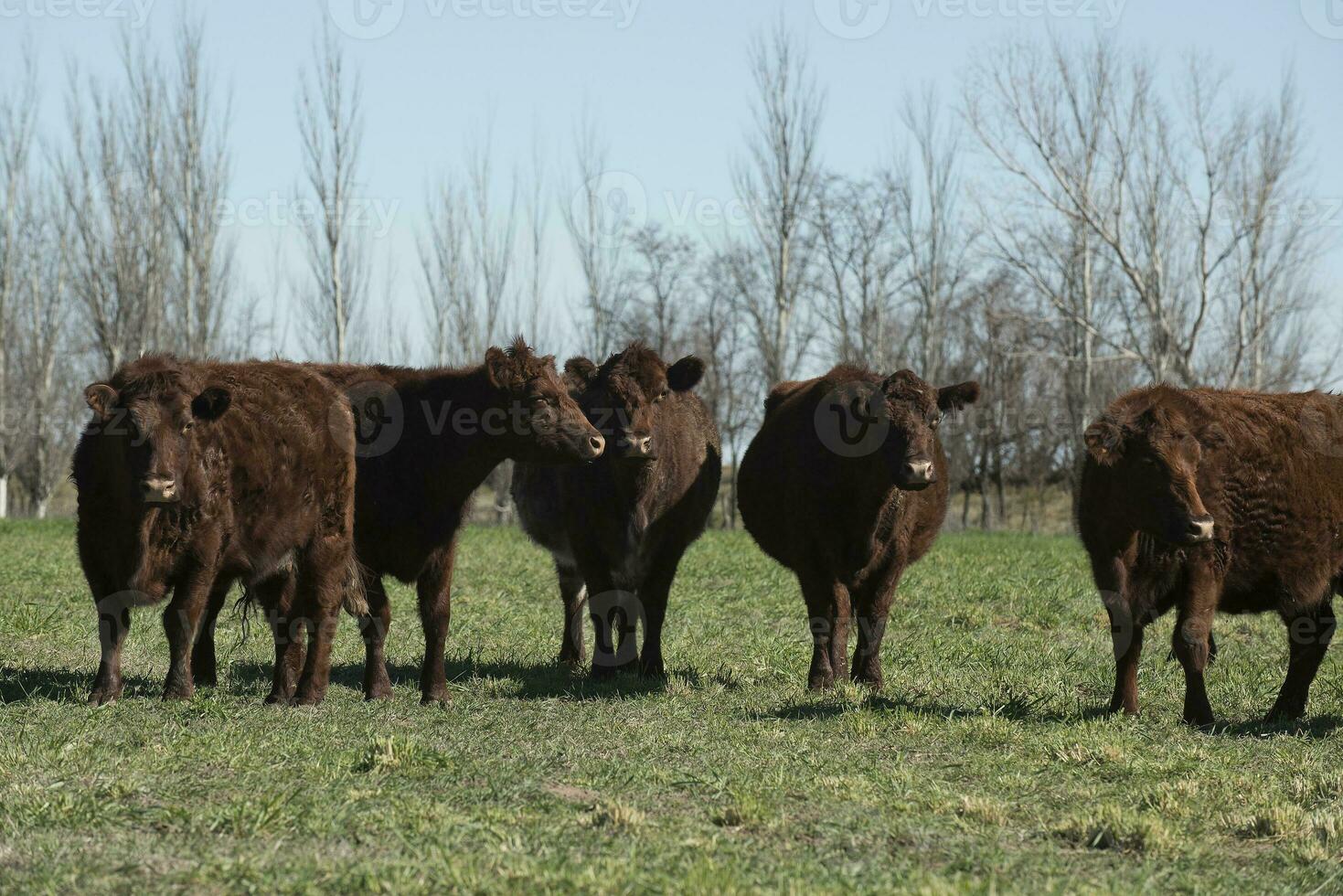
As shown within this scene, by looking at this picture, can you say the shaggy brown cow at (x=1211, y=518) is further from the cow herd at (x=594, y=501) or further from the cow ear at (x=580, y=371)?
the cow ear at (x=580, y=371)

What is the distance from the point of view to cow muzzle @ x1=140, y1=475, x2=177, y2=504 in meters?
7.38

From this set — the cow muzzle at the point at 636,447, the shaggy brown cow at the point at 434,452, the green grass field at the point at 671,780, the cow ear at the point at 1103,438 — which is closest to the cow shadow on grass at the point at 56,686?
the green grass field at the point at 671,780

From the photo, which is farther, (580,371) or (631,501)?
(580,371)

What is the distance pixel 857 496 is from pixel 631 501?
5.36 feet

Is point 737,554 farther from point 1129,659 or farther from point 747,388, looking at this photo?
point 747,388

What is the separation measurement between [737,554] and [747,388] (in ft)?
119

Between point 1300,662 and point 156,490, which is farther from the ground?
point 156,490

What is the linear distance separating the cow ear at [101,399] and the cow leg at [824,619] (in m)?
4.63

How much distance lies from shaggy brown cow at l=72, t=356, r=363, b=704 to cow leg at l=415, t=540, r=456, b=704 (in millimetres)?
440

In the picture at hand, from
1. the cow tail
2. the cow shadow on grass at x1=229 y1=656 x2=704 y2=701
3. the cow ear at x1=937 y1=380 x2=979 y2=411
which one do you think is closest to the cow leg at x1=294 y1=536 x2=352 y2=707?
the cow tail

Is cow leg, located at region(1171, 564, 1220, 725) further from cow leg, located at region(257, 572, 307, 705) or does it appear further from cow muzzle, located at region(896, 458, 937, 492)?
cow leg, located at region(257, 572, 307, 705)

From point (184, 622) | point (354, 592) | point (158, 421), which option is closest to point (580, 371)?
point (354, 592)

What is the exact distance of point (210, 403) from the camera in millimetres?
7859

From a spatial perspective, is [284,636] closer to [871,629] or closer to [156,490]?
[156,490]
